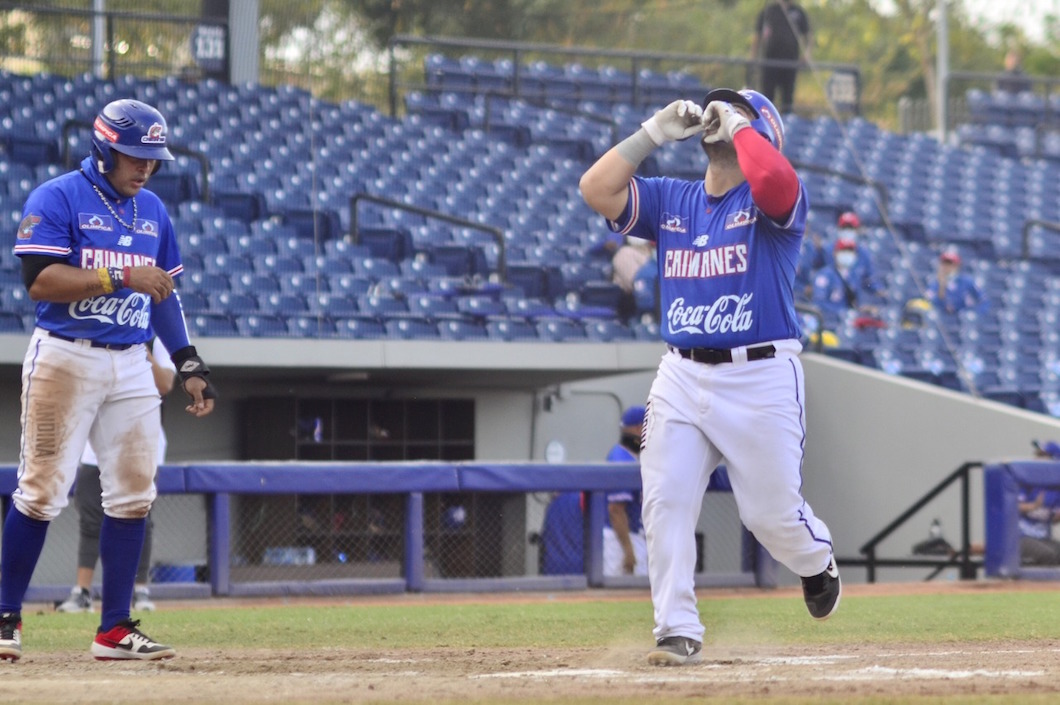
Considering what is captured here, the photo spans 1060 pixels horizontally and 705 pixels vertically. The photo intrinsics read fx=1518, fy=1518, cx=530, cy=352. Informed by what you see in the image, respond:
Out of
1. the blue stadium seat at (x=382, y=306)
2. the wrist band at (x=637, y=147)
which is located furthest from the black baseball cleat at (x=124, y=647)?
the blue stadium seat at (x=382, y=306)

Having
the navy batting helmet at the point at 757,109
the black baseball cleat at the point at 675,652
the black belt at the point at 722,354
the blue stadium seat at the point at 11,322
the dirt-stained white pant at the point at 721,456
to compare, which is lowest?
the black baseball cleat at the point at 675,652

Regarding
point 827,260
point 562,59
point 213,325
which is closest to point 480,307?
point 213,325

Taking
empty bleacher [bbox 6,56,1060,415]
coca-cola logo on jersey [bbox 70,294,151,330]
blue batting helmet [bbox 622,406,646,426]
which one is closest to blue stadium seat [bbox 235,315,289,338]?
empty bleacher [bbox 6,56,1060,415]

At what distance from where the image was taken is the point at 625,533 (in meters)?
9.99

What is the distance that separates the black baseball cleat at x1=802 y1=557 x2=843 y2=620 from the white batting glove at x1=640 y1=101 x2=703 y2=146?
1428 millimetres

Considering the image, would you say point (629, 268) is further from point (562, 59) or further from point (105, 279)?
point (105, 279)

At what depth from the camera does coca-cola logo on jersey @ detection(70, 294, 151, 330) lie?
4910mm

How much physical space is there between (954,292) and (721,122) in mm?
12089

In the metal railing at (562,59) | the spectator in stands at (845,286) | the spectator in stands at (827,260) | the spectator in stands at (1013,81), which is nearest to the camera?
the spectator in stands at (845,286)

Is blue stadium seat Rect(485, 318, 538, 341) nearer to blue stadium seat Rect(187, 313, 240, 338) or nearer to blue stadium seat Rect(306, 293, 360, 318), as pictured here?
blue stadium seat Rect(306, 293, 360, 318)

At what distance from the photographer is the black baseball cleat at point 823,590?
15.8ft

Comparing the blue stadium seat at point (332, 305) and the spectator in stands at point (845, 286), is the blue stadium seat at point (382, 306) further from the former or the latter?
the spectator in stands at point (845, 286)

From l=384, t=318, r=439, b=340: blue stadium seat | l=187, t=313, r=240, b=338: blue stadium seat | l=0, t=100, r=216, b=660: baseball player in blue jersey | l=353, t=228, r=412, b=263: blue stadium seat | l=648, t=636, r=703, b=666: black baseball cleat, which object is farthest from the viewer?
l=353, t=228, r=412, b=263: blue stadium seat

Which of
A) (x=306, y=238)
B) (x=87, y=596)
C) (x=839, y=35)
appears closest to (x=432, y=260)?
(x=306, y=238)
